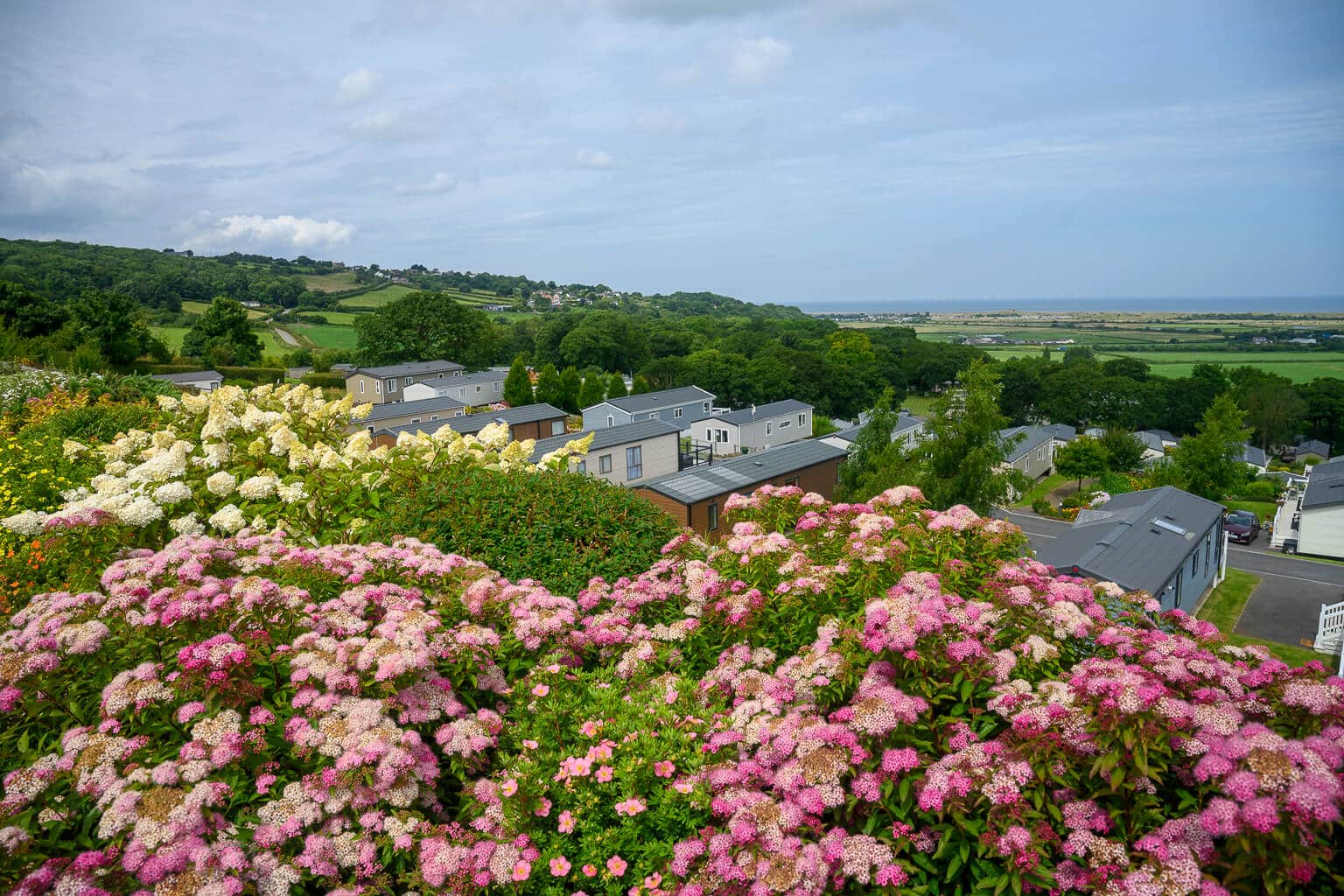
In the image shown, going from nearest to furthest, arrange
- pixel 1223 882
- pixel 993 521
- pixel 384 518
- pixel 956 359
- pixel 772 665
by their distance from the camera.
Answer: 1. pixel 1223 882
2. pixel 772 665
3. pixel 993 521
4. pixel 384 518
5. pixel 956 359

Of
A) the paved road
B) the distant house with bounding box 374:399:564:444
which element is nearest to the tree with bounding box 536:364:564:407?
the distant house with bounding box 374:399:564:444

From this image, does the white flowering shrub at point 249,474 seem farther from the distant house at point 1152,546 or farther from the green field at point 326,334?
the green field at point 326,334

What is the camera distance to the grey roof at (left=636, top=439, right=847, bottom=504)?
20.8 meters

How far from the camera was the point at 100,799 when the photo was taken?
102 inches

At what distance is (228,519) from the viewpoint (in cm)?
544

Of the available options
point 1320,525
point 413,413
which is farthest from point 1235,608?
point 413,413

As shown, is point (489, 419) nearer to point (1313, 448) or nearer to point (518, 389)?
point (518, 389)

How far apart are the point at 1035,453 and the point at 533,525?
155ft

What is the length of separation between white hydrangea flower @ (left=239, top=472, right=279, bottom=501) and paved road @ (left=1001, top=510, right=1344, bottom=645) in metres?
18.2

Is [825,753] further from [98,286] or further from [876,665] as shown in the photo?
[98,286]

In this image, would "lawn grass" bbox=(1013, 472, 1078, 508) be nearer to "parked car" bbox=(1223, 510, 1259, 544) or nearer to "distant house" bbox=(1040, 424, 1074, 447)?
"distant house" bbox=(1040, 424, 1074, 447)

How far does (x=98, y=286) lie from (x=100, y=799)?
92.8 metres

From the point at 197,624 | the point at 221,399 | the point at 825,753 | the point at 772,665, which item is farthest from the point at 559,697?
the point at 221,399

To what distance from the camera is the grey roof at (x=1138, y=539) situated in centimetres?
1449
